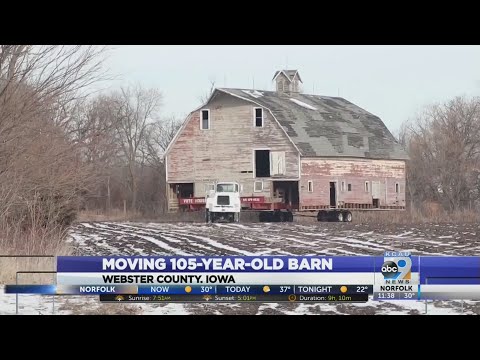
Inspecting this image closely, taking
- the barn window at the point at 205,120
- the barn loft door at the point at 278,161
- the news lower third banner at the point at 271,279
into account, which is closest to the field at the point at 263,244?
the news lower third banner at the point at 271,279

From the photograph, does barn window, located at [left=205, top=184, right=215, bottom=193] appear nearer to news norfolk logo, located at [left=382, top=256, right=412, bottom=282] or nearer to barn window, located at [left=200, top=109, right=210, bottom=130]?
barn window, located at [left=200, top=109, right=210, bottom=130]

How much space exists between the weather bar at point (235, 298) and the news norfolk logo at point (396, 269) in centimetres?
36

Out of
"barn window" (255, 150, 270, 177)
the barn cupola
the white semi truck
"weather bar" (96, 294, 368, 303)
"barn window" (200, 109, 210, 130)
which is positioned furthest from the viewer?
"barn window" (255, 150, 270, 177)

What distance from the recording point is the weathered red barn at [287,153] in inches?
458

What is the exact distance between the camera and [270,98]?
1180 centimetres

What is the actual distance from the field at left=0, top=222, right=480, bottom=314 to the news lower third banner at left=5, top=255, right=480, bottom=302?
0.42 meters

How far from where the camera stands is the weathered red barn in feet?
38.2

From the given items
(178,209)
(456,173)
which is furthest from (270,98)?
(456,173)

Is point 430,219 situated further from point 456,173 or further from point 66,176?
point 66,176

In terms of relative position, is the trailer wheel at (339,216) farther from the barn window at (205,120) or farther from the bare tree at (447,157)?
the barn window at (205,120)

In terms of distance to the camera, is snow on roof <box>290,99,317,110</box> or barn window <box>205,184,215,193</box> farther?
snow on roof <box>290,99,317,110</box>

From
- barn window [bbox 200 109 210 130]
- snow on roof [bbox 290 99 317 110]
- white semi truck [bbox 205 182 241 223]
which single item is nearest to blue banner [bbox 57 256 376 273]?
white semi truck [bbox 205 182 241 223]

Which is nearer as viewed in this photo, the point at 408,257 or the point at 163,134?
the point at 408,257

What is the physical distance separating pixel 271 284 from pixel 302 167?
3078mm
